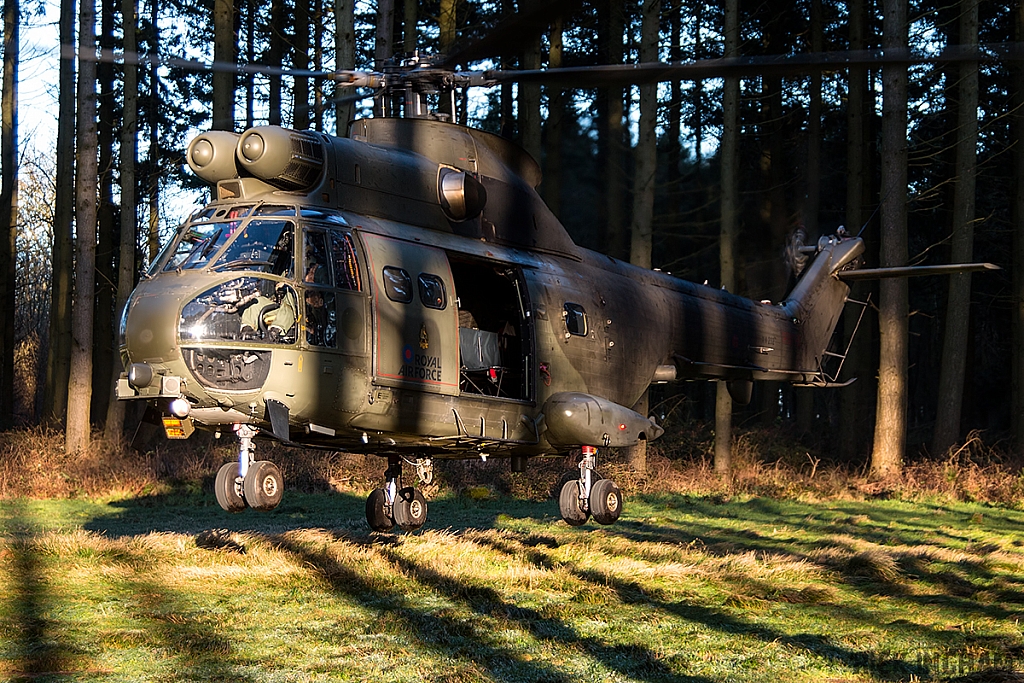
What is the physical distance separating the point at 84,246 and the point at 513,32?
1466cm

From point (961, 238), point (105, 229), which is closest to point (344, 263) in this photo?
point (961, 238)

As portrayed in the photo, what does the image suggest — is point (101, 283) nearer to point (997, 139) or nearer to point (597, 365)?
point (597, 365)

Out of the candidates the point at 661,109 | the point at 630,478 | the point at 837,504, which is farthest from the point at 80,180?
the point at 661,109

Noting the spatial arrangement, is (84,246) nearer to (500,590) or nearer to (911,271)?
(500,590)

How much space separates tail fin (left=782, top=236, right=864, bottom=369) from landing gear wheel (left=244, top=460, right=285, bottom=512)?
9.69 m

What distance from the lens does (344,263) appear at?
10.3m

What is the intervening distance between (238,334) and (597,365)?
4844mm

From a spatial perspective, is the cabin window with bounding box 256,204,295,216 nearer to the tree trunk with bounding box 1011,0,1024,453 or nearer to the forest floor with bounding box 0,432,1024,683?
the forest floor with bounding box 0,432,1024,683

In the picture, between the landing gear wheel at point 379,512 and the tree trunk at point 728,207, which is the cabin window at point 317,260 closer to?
the landing gear wheel at point 379,512

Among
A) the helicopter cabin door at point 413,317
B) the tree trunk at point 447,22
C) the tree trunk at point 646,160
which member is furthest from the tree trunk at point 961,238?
the helicopter cabin door at point 413,317

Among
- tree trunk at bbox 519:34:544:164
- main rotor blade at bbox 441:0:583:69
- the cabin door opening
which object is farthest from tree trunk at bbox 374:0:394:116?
main rotor blade at bbox 441:0:583:69

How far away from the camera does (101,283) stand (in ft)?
99.3

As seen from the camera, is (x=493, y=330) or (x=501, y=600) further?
(x=493, y=330)

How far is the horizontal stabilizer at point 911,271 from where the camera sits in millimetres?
14250
